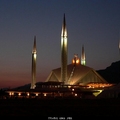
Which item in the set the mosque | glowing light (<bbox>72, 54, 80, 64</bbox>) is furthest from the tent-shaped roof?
glowing light (<bbox>72, 54, 80, 64</bbox>)

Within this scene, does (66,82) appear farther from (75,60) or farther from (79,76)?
(75,60)

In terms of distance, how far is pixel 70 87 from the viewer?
149 ft

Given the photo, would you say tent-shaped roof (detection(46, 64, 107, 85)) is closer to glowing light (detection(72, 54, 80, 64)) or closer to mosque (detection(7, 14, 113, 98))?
mosque (detection(7, 14, 113, 98))

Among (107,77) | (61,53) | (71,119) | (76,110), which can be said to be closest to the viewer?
(71,119)

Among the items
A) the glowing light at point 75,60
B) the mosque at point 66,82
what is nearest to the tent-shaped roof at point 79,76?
the mosque at point 66,82

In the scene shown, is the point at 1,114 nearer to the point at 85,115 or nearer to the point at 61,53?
the point at 85,115

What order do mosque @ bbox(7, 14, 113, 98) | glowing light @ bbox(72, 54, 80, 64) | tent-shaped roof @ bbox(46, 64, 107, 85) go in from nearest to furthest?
1. mosque @ bbox(7, 14, 113, 98)
2. tent-shaped roof @ bbox(46, 64, 107, 85)
3. glowing light @ bbox(72, 54, 80, 64)

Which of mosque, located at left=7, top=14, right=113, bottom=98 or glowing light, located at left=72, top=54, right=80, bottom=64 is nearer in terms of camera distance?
mosque, located at left=7, top=14, right=113, bottom=98

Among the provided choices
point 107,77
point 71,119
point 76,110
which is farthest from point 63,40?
point 107,77

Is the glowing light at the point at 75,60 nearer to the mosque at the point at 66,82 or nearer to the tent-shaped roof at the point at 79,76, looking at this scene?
the mosque at the point at 66,82

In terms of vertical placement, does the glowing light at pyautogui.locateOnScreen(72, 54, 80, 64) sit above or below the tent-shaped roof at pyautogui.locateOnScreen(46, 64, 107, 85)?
above

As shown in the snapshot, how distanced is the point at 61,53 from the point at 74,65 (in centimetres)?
769

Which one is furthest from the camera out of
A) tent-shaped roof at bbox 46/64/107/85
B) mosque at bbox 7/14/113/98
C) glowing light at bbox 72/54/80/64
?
glowing light at bbox 72/54/80/64

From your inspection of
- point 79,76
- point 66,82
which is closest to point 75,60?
point 79,76
